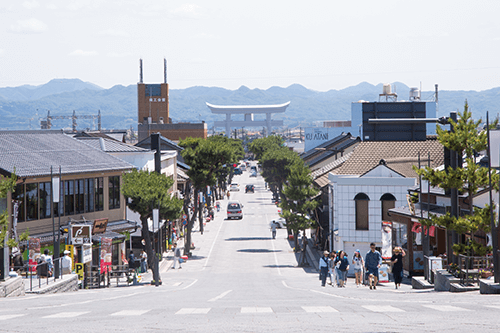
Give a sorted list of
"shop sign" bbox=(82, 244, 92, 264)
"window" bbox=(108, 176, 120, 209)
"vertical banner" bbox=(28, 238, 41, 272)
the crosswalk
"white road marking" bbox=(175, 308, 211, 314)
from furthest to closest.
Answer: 1. "window" bbox=(108, 176, 120, 209)
2. "shop sign" bbox=(82, 244, 92, 264)
3. "vertical banner" bbox=(28, 238, 41, 272)
4. "white road marking" bbox=(175, 308, 211, 314)
5. the crosswalk

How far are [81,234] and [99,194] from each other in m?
5.02

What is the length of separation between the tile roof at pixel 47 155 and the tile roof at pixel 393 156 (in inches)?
654

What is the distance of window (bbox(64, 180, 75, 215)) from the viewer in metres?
31.8

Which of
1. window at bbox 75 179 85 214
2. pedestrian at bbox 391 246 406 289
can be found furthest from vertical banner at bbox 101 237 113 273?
pedestrian at bbox 391 246 406 289

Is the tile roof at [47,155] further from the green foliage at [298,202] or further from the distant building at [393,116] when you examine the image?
the distant building at [393,116]

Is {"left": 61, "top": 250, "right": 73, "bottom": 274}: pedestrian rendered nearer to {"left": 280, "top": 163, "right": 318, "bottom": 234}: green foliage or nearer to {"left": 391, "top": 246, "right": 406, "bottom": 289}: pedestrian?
{"left": 391, "top": 246, "right": 406, "bottom": 289}: pedestrian

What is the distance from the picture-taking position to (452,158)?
20062 millimetres

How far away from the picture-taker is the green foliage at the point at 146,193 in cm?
3309

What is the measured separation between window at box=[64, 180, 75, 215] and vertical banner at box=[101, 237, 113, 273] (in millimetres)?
2549

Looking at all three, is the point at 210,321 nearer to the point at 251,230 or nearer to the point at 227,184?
the point at 251,230

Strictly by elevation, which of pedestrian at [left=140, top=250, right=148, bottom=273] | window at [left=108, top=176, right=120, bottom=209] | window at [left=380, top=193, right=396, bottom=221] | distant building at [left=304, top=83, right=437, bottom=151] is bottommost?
pedestrian at [left=140, top=250, right=148, bottom=273]

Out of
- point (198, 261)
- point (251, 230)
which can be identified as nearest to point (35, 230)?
point (198, 261)

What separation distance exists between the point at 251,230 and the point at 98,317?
2002 inches

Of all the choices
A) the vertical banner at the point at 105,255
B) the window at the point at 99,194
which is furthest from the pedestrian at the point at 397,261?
the window at the point at 99,194
